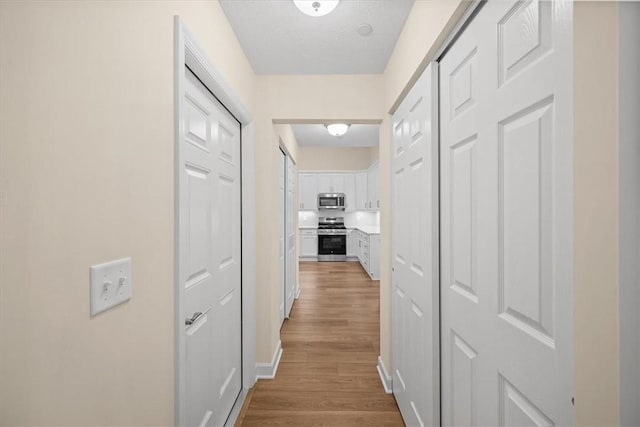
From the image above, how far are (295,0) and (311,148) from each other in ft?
19.3

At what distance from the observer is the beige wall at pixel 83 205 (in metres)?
0.57

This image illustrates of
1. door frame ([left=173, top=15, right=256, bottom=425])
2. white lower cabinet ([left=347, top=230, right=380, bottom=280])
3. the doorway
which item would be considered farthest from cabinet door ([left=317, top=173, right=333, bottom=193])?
door frame ([left=173, top=15, right=256, bottom=425])

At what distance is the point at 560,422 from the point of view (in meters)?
0.75

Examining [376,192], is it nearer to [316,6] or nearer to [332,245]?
[332,245]

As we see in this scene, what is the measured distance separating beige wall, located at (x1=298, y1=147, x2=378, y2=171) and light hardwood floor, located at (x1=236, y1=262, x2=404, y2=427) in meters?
3.78

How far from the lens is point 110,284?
0.81m

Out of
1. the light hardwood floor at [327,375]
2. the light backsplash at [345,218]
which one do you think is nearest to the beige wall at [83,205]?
the light hardwood floor at [327,375]

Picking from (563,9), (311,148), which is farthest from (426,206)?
(311,148)

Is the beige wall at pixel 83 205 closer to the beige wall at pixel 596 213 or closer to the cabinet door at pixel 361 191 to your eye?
the beige wall at pixel 596 213

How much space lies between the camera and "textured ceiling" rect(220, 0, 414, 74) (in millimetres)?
1707

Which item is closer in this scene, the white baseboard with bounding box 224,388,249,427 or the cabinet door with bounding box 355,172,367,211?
the white baseboard with bounding box 224,388,249,427

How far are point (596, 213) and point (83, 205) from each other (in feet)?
3.68

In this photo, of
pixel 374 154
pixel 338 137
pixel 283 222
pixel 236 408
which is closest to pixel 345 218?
pixel 374 154

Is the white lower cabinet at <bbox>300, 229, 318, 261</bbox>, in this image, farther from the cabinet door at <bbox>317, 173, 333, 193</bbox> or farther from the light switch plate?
the light switch plate
